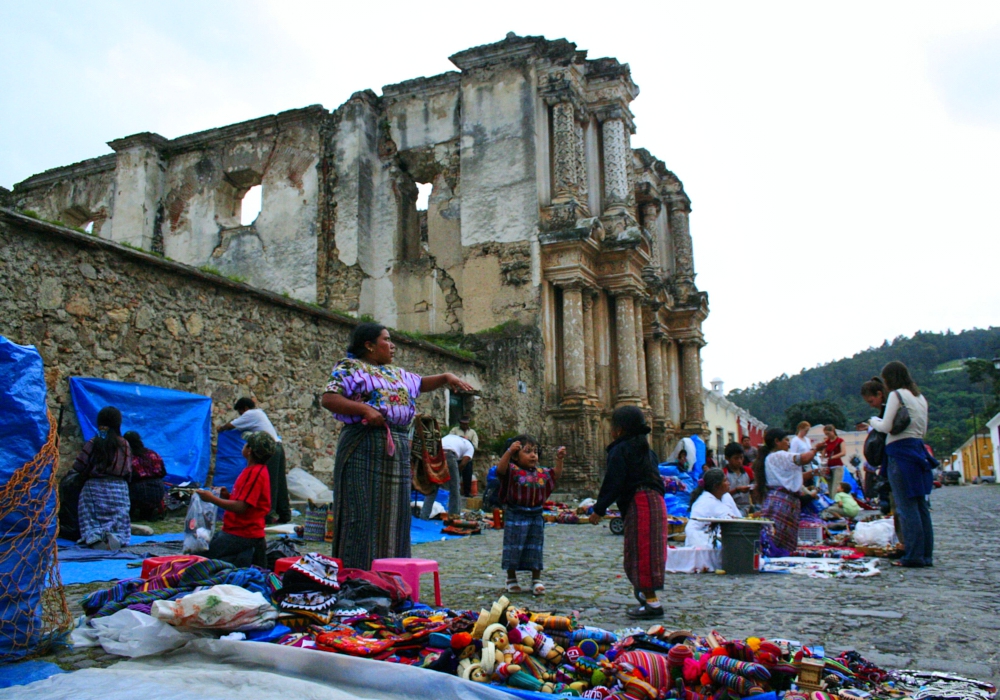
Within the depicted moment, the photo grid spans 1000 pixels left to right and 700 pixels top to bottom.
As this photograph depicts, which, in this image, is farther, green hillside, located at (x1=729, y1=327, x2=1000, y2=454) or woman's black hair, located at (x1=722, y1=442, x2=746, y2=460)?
green hillside, located at (x1=729, y1=327, x2=1000, y2=454)

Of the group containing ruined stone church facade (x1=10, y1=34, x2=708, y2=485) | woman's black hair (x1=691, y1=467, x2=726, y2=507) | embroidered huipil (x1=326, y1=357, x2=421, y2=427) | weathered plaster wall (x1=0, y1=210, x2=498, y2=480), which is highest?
ruined stone church facade (x1=10, y1=34, x2=708, y2=485)

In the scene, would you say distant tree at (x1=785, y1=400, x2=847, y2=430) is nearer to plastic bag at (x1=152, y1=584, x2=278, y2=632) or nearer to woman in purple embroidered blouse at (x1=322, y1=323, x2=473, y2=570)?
woman in purple embroidered blouse at (x1=322, y1=323, x2=473, y2=570)

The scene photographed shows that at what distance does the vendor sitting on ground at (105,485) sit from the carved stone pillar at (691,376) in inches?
827

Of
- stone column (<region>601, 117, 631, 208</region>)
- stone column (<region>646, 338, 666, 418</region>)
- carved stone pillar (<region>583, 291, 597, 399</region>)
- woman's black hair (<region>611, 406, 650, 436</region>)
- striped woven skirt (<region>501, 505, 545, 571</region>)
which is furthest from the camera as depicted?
stone column (<region>646, 338, 666, 418</region>)

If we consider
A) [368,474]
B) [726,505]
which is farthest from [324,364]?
[368,474]

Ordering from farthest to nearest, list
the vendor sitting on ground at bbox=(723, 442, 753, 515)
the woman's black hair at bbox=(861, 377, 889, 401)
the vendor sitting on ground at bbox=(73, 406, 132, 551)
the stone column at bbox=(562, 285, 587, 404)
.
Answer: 1. the stone column at bbox=(562, 285, 587, 404)
2. the vendor sitting on ground at bbox=(723, 442, 753, 515)
3. the woman's black hair at bbox=(861, 377, 889, 401)
4. the vendor sitting on ground at bbox=(73, 406, 132, 551)

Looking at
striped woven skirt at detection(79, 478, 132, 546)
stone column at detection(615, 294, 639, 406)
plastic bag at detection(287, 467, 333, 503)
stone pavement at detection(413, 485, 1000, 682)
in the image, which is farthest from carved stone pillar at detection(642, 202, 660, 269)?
striped woven skirt at detection(79, 478, 132, 546)

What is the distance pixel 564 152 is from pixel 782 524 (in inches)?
493

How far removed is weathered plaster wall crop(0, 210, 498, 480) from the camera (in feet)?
25.4

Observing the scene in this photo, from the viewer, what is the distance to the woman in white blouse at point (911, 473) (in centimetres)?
654

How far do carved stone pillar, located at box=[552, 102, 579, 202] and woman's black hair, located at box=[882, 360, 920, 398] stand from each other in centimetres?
1194

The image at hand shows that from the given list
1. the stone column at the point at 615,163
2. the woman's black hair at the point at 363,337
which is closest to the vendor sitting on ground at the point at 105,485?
the woman's black hair at the point at 363,337

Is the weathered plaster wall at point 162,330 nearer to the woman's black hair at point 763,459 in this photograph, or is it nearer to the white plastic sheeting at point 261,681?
the white plastic sheeting at point 261,681

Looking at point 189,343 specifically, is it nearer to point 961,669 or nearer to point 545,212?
point 961,669
